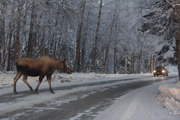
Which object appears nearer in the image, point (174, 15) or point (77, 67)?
point (174, 15)

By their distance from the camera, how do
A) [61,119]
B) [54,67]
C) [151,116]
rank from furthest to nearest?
[54,67] < [151,116] < [61,119]

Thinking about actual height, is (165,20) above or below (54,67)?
above

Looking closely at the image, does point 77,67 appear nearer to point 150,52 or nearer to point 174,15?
point 174,15

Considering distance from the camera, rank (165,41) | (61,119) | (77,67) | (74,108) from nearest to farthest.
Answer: (61,119) < (74,108) < (165,41) < (77,67)

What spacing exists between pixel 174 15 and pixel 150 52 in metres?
41.9

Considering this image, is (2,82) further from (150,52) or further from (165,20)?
(150,52)

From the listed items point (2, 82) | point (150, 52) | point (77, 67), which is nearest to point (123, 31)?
point (77, 67)

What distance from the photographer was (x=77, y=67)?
105 feet

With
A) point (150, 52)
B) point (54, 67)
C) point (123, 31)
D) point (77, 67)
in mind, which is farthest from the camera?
point (150, 52)

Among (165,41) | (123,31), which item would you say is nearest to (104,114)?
(165,41)

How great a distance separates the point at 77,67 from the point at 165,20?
20.9 metres

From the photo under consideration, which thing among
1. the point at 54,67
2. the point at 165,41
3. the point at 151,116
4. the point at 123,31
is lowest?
the point at 151,116

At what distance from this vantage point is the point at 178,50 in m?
12.1

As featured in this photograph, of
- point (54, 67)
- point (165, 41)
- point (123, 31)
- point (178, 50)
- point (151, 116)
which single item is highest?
point (123, 31)
